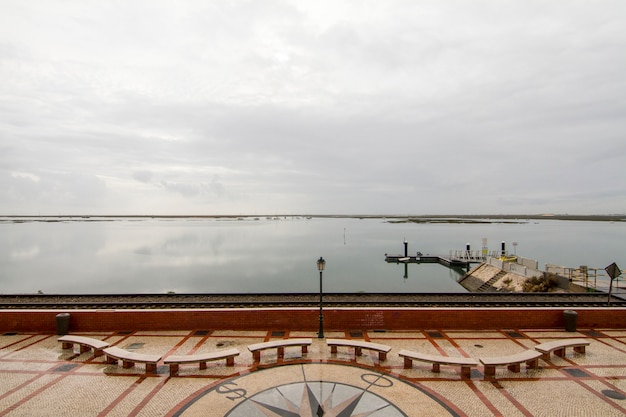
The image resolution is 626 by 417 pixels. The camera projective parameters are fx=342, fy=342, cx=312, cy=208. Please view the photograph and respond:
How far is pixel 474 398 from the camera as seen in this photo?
7531 mm

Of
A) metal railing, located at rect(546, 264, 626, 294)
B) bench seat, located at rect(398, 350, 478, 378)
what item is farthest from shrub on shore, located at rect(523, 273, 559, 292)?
bench seat, located at rect(398, 350, 478, 378)

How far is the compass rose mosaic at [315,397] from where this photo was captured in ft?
22.3

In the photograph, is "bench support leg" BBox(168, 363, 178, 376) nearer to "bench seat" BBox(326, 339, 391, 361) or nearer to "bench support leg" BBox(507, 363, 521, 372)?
"bench seat" BBox(326, 339, 391, 361)

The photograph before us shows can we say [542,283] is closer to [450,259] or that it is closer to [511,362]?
[511,362]

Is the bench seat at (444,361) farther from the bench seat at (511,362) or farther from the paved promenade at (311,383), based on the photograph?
the bench seat at (511,362)

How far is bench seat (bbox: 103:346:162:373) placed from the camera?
28.8 ft

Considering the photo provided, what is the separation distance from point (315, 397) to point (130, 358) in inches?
198

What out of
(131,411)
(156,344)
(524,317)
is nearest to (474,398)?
(524,317)

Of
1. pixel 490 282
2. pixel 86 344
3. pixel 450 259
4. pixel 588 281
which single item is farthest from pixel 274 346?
pixel 450 259

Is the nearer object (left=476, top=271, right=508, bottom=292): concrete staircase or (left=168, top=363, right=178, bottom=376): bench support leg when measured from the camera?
(left=168, top=363, right=178, bottom=376): bench support leg

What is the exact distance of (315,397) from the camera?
7.30m

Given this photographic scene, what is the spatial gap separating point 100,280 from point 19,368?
1206 inches

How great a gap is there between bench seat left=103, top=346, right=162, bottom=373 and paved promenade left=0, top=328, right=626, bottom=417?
0.61ft

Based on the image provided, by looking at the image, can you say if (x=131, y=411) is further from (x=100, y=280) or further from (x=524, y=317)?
(x=100, y=280)
